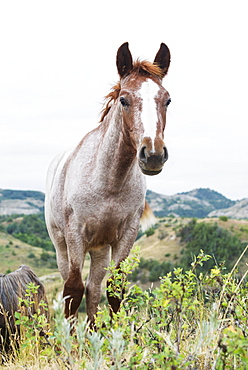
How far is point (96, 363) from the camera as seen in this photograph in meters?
1.98

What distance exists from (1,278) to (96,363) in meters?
2.77

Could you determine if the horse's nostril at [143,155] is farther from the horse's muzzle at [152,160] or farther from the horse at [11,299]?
the horse at [11,299]

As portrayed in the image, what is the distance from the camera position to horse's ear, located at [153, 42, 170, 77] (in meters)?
4.07

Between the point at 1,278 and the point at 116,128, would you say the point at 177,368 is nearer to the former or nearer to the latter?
the point at 116,128

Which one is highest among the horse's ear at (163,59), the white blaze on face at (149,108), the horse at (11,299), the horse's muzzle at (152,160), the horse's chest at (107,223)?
the horse's ear at (163,59)

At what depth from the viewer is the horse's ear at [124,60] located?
3.84 m

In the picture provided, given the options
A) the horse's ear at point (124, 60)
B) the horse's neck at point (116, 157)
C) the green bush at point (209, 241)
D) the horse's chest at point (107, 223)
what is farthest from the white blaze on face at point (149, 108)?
the green bush at point (209, 241)

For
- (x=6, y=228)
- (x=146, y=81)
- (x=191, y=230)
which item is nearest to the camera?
(x=146, y=81)

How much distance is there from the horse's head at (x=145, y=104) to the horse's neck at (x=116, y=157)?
28cm

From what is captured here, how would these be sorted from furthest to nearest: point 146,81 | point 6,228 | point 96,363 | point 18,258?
point 6,228, point 18,258, point 146,81, point 96,363

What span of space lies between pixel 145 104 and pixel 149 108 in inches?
2.4

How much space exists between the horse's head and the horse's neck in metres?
0.28

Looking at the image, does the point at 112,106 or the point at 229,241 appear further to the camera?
the point at 229,241

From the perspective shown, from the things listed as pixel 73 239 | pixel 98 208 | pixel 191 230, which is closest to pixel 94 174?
pixel 98 208
